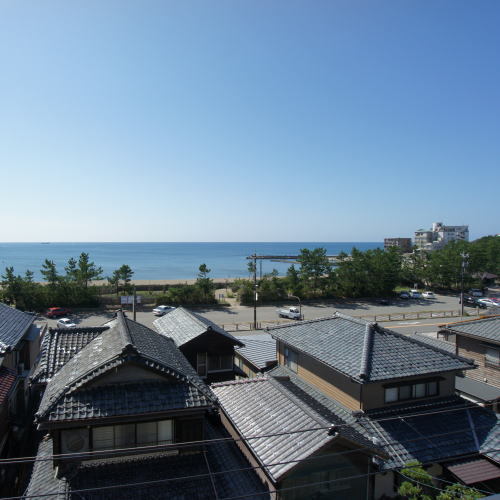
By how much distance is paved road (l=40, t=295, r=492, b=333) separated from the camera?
37.8 m

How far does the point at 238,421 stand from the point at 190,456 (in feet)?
5.75

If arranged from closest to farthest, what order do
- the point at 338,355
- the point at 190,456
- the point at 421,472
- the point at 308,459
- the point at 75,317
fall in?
the point at 308,459, the point at 421,472, the point at 190,456, the point at 338,355, the point at 75,317

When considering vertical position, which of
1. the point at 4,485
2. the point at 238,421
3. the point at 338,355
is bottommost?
the point at 4,485

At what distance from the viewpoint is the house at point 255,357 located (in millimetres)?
18686

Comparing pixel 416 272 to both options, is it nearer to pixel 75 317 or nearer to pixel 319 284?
pixel 319 284

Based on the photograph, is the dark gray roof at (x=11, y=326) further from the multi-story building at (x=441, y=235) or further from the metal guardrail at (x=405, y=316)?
the multi-story building at (x=441, y=235)

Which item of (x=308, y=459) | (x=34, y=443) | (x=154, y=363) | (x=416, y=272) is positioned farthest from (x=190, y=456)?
(x=416, y=272)

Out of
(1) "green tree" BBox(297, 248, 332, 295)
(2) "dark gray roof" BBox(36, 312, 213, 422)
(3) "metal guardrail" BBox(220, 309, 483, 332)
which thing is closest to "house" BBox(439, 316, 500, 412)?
A: (2) "dark gray roof" BBox(36, 312, 213, 422)

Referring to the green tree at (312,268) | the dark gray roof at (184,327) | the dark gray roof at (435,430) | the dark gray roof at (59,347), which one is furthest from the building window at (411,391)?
the green tree at (312,268)

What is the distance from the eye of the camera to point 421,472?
399 inches

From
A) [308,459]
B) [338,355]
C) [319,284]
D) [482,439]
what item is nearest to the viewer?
[308,459]

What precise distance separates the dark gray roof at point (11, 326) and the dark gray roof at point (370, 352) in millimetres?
11889

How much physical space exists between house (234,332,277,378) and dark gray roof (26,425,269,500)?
772 centimetres

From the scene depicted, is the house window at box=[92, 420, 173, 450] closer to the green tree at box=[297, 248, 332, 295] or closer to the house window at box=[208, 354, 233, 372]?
the house window at box=[208, 354, 233, 372]
